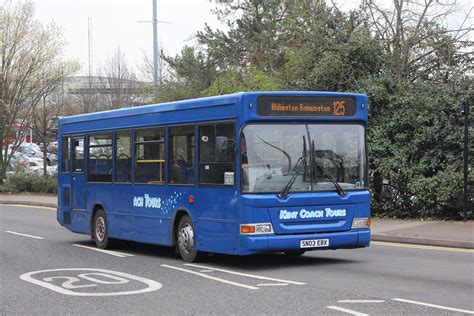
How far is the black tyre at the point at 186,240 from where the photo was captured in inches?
496

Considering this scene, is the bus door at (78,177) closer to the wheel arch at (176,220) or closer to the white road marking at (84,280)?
the wheel arch at (176,220)

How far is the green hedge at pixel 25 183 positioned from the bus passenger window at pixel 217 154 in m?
27.8

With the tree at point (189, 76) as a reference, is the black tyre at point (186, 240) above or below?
below

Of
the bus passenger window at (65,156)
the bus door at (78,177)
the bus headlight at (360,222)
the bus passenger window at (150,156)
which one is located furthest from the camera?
the bus passenger window at (65,156)

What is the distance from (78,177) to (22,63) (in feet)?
80.6

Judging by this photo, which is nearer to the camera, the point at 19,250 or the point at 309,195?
the point at 309,195

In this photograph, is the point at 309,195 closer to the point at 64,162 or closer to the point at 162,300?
the point at 162,300

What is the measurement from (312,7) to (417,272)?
15347 mm

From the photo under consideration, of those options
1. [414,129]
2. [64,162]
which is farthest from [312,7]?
[64,162]

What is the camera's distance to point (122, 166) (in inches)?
582

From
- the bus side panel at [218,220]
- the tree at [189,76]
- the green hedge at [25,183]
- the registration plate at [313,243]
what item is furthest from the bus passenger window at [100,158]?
the green hedge at [25,183]

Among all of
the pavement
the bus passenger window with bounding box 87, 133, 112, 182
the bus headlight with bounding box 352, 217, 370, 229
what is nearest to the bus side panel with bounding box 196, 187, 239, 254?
the bus headlight with bounding box 352, 217, 370, 229

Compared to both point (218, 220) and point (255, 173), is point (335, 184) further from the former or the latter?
point (218, 220)

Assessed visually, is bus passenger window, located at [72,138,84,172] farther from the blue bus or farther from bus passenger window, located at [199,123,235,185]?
bus passenger window, located at [199,123,235,185]
